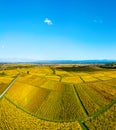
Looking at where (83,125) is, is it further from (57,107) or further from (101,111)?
(57,107)

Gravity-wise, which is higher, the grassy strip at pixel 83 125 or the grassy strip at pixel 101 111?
the grassy strip at pixel 101 111

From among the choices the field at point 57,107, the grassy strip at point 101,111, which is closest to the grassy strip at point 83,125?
the field at point 57,107

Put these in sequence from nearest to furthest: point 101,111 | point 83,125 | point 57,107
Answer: point 83,125 < point 101,111 < point 57,107

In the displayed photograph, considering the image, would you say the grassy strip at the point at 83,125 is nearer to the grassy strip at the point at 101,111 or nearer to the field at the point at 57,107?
the field at the point at 57,107

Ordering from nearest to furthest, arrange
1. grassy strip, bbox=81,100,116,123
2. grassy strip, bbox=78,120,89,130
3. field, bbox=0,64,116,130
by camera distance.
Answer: grassy strip, bbox=78,120,89,130
field, bbox=0,64,116,130
grassy strip, bbox=81,100,116,123

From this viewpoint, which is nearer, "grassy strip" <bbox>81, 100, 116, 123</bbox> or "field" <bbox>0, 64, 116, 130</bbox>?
"field" <bbox>0, 64, 116, 130</bbox>

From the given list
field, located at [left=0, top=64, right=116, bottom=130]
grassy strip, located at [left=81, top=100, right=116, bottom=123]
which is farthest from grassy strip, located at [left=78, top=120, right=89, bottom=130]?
grassy strip, located at [left=81, top=100, right=116, bottom=123]

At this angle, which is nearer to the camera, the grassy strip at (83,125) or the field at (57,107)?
the grassy strip at (83,125)

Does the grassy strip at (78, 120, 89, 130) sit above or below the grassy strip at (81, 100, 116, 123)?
below

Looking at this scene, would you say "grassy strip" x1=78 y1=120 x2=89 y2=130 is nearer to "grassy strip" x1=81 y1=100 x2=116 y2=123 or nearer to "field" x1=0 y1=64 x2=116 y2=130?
"field" x1=0 y1=64 x2=116 y2=130

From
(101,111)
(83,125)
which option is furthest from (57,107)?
(101,111)

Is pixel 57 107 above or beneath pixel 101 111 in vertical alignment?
above

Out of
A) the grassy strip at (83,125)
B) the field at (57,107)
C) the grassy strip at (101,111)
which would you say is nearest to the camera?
the grassy strip at (83,125)
